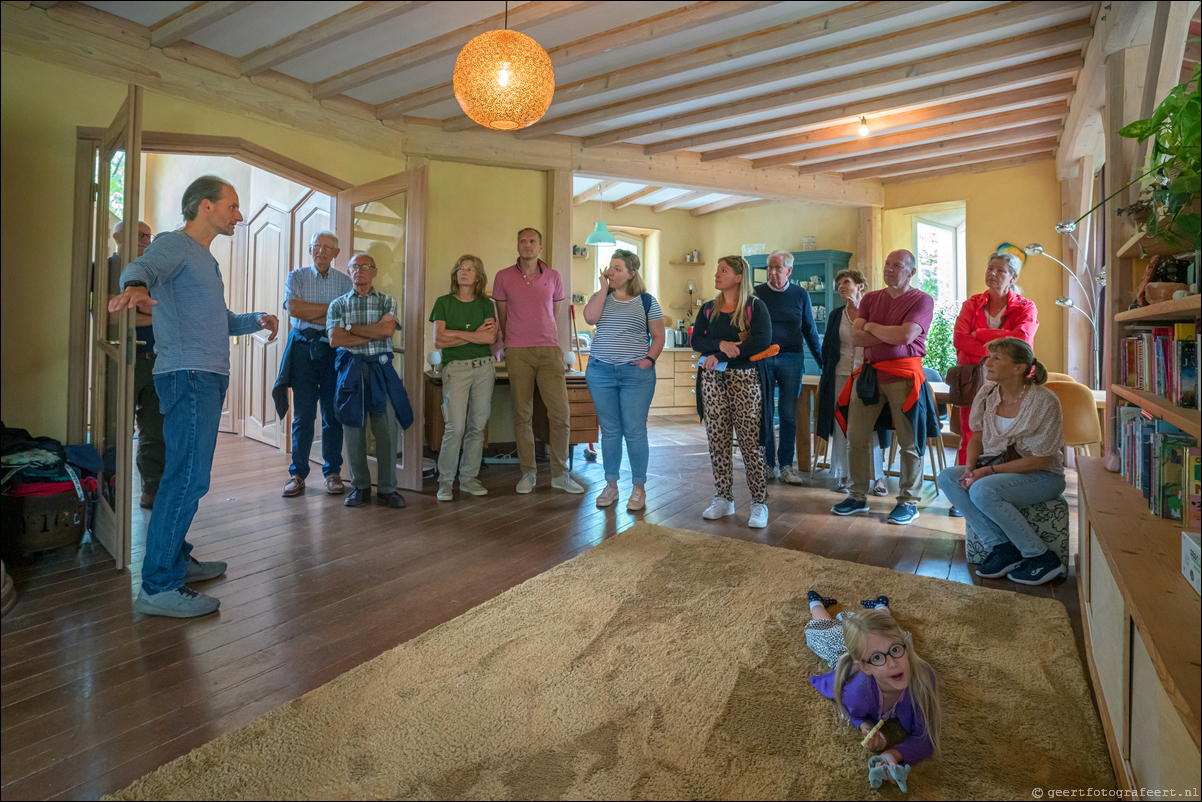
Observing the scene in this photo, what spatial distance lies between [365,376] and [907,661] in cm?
318

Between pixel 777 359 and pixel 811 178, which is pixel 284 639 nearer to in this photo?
pixel 777 359

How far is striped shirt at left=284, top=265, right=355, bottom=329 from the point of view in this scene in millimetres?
4098

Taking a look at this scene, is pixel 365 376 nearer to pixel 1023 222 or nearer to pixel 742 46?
pixel 742 46

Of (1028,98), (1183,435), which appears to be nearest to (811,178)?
(1028,98)

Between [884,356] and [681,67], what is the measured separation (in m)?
2.17

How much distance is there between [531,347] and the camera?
13.4ft

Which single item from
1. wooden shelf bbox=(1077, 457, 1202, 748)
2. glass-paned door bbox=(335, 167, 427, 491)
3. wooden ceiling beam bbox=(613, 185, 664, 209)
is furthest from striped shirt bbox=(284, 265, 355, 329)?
wooden ceiling beam bbox=(613, 185, 664, 209)

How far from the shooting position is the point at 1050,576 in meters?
2.65

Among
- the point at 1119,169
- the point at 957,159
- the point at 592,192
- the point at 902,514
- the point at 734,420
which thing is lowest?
the point at 902,514

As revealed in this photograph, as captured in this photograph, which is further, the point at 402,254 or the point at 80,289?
the point at 402,254

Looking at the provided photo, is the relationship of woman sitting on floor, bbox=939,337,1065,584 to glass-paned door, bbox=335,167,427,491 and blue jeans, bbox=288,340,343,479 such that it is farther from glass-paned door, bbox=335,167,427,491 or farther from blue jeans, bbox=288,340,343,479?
blue jeans, bbox=288,340,343,479

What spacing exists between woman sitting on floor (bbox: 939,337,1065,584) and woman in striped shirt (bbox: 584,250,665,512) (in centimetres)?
160

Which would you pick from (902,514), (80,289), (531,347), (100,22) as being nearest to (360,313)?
(531,347)

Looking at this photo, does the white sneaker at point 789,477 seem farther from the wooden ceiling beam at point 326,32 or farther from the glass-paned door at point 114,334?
the glass-paned door at point 114,334
